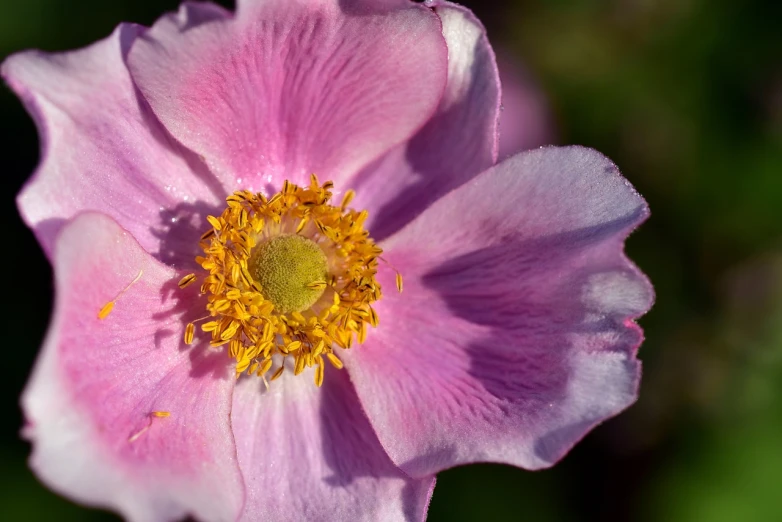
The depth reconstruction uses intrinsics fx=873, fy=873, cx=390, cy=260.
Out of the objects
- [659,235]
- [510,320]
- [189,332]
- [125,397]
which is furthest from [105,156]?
[659,235]

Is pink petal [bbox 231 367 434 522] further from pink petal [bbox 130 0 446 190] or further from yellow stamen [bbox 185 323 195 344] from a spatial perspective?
pink petal [bbox 130 0 446 190]

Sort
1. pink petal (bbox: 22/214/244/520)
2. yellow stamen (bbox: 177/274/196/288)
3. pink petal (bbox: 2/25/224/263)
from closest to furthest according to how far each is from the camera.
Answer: pink petal (bbox: 22/214/244/520), pink petal (bbox: 2/25/224/263), yellow stamen (bbox: 177/274/196/288)

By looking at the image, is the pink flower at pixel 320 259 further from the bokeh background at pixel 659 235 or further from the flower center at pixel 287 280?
the bokeh background at pixel 659 235

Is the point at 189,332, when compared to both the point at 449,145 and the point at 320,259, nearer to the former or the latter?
the point at 320,259

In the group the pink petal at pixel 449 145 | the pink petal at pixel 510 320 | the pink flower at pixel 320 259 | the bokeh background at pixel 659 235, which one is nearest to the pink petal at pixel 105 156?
the pink flower at pixel 320 259

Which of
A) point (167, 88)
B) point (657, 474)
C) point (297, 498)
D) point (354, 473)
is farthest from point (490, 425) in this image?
point (657, 474)

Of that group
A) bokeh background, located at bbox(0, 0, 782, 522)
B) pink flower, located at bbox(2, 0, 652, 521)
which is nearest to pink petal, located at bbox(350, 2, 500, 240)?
pink flower, located at bbox(2, 0, 652, 521)
